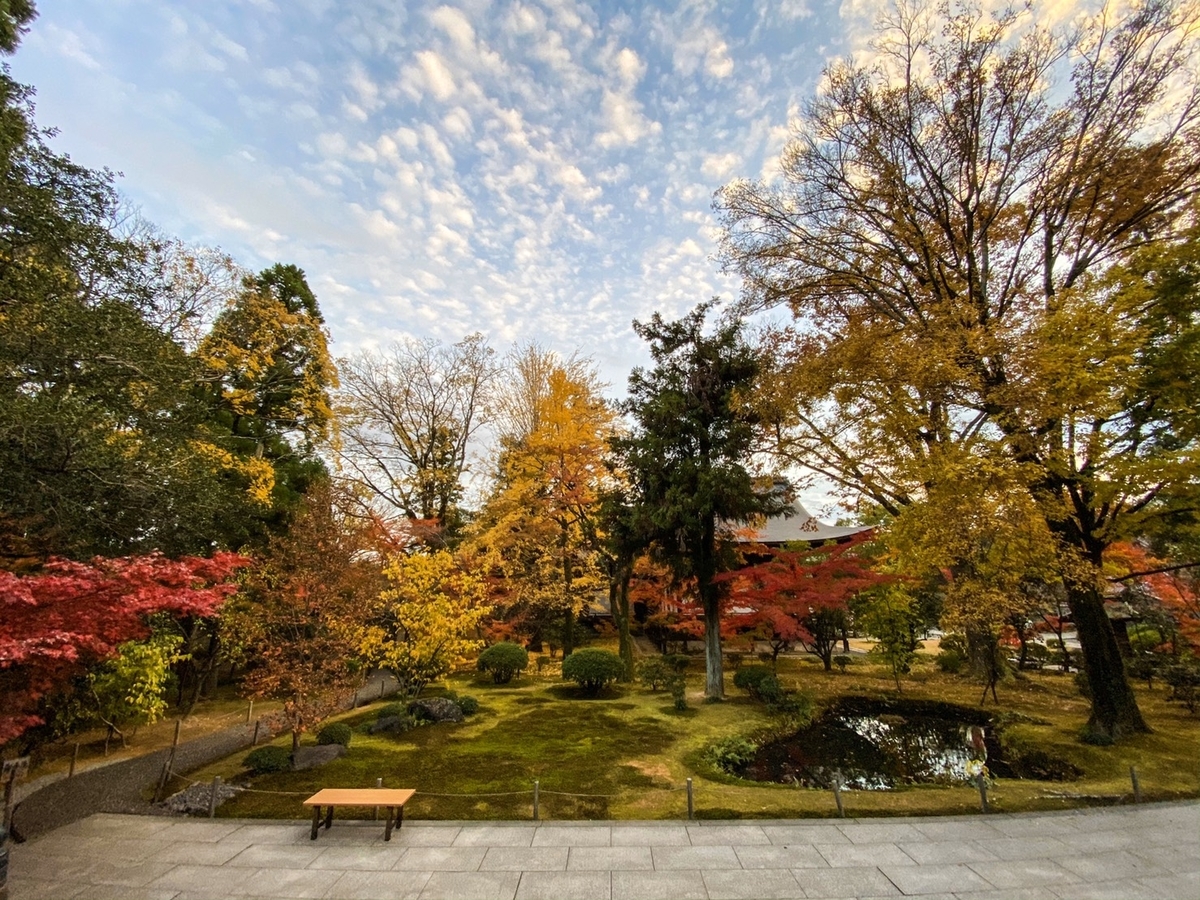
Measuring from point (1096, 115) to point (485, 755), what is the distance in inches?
798

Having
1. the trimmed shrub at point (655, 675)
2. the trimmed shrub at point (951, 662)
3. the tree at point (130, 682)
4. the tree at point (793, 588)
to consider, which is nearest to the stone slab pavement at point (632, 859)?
the tree at point (130, 682)

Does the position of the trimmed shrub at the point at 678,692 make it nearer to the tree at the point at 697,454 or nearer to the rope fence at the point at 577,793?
the tree at the point at 697,454

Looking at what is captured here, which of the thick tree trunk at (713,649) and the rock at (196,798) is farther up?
the thick tree trunk at (713,649)

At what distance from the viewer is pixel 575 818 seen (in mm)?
7914

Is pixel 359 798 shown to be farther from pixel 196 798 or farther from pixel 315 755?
pixel 315 755

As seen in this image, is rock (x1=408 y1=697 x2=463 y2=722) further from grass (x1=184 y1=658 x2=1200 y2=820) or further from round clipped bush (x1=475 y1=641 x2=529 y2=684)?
round clipped bush (x1=475 y1=641 x2=529 y2=684)

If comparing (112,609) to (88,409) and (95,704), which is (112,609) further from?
(95,704)

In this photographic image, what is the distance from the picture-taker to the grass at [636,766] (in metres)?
8.24

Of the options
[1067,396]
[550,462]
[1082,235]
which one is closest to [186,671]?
[550,462]

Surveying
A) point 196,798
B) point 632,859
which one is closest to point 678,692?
point 632,859

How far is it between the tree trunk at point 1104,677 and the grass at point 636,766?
1.48 feet

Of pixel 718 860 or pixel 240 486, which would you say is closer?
pixel 718 860

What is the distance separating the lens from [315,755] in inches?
425

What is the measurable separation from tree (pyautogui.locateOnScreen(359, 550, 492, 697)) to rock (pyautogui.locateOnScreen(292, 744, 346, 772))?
2.01 m
